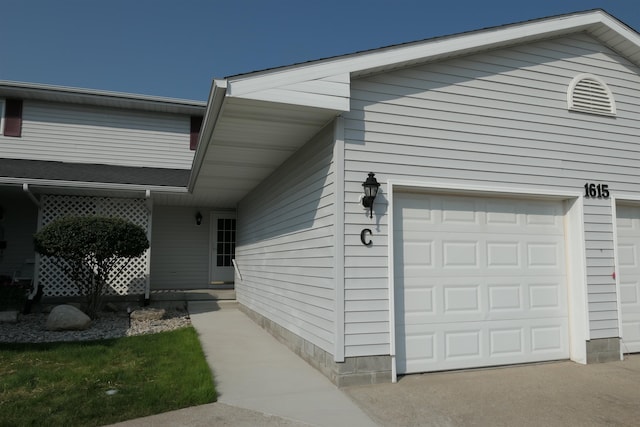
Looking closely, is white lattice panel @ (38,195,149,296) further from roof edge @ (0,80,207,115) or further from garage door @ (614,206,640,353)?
garage door @ (614,206,640,353)

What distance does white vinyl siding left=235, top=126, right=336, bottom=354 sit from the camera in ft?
16.0

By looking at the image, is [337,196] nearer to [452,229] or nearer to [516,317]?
[452,229]

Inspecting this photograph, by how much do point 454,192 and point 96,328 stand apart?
649 centimetres

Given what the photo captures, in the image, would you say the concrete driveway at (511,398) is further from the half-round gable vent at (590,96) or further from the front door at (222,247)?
the front door at (222,247)

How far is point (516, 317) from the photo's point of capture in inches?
211

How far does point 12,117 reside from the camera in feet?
39.1

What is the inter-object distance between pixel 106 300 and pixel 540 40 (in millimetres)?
9507

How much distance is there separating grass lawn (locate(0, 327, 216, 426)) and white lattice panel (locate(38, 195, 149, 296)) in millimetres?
3457

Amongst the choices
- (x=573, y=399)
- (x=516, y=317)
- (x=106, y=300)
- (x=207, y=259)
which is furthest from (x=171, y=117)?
(x=573, y=399)

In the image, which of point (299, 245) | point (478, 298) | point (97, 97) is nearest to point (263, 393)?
point (299, 245)

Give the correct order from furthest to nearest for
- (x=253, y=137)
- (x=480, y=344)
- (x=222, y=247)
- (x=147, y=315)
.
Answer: (x=222, y=247)
(x=147, y=315)
(x=253, y=137)
(x=480, y=344)

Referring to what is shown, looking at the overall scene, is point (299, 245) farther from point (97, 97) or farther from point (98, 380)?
point (97, 97)

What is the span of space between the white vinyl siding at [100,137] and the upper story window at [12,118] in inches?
5.2

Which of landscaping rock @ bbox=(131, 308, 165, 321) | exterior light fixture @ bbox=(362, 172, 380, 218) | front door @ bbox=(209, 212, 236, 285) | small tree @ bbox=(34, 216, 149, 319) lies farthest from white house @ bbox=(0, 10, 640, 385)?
front door @ bbox=(209, 212, 236, 285)
